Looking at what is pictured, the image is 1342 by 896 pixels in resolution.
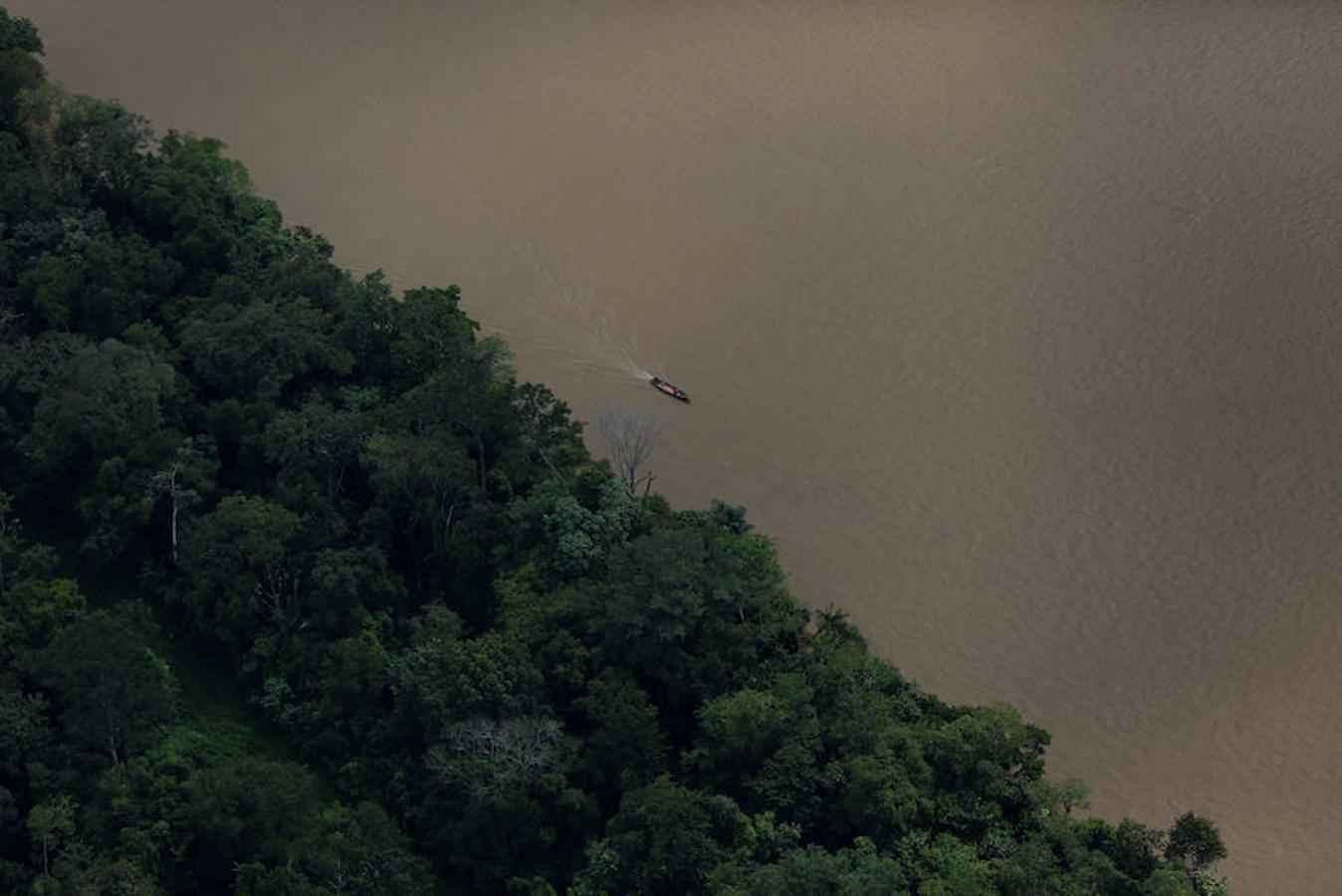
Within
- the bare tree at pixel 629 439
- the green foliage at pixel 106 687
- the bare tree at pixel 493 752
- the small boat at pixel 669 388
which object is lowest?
the green foliage at pixel 106 687

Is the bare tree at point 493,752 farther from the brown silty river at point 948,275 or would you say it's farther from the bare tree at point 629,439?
the brown silty river at point 948,275

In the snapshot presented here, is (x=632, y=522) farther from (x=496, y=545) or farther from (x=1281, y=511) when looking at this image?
(x=1281, y=511)

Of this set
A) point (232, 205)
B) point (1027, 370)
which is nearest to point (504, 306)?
point (232, 205)

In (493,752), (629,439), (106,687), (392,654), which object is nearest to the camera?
(493,752)

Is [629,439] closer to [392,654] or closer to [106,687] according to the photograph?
[392,654]

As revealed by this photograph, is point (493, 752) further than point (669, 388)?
No

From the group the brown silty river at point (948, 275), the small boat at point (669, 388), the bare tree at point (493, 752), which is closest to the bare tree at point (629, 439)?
the brown silty river at point (948, 275)

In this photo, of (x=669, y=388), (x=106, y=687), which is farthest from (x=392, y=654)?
(x=669, y=388)
